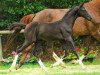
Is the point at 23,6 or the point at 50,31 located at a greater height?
the point at 50,31

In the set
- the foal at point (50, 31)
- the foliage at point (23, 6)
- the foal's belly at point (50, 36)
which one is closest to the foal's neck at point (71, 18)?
the foal at point (50, 31)

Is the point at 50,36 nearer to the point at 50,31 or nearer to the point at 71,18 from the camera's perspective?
the point at 50,31

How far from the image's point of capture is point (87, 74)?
10.6 meters

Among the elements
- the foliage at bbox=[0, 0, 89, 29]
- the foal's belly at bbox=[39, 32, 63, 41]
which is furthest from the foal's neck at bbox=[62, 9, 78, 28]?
the foliage at bbox=[0, 0, 89, 29]

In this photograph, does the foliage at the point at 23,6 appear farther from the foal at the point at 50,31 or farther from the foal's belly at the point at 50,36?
the foal's belly at the point at 50,36

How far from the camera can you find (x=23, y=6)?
17.6 metres

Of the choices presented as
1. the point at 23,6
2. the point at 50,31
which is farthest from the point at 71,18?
the point at 23,6

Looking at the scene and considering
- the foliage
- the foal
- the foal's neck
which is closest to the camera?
the foal

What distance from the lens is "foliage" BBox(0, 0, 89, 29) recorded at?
17.6 metres

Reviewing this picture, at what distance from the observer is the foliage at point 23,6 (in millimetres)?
17578

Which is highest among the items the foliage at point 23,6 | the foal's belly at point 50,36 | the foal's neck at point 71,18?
the foal's neck at point 71,18

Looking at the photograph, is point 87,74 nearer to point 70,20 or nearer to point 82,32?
point 70,20

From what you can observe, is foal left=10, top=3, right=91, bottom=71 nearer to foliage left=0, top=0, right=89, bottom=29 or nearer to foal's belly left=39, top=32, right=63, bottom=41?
foal's belly left=39, top=32, right=63, bottom=41

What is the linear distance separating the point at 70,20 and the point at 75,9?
0.37 m
